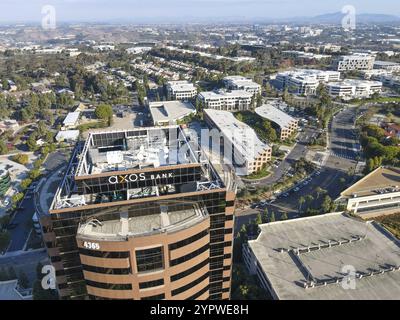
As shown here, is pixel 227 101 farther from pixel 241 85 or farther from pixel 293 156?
pixel 293 156

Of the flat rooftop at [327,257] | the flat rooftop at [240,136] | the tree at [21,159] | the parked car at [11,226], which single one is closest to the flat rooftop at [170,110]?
the flat rooftop at [240,136]

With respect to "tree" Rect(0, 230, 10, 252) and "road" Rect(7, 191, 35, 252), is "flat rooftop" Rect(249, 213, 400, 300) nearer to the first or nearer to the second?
"road" Rect(7, 191, 35, 252)

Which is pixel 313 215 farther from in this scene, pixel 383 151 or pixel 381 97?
pixel 381 97

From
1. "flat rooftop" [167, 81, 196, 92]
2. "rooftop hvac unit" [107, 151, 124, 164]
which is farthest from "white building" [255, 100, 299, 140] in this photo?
"rooftop hvac unit" [107, 151, 124, 164]

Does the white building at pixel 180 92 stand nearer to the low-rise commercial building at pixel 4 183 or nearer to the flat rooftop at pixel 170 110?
the flat rooftop at pixel 170 110

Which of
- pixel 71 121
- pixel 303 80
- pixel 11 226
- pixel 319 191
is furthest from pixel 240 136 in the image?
pixel 303 80
